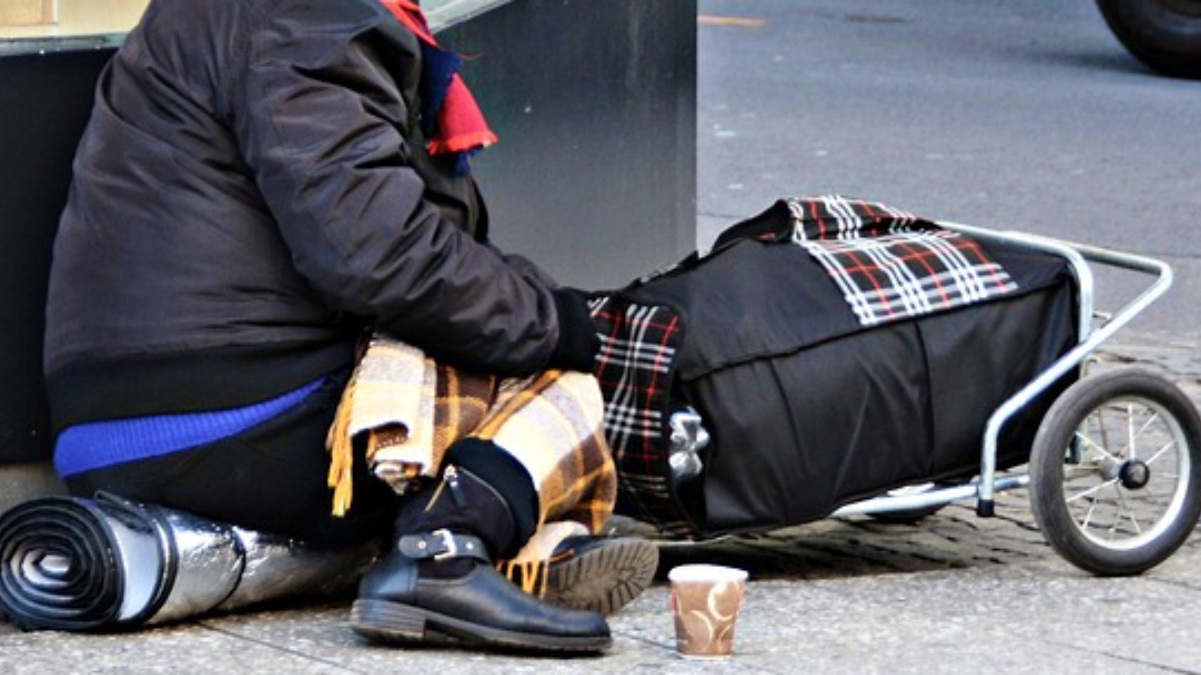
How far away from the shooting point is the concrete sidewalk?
3977mm

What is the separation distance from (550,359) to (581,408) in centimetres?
9

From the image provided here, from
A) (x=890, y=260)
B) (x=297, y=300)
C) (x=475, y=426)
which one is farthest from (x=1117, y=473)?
(x=297, y=300)

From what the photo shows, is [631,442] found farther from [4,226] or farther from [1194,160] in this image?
[1194,160]

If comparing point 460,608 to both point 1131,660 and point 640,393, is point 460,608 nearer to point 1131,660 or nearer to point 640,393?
point 640,393

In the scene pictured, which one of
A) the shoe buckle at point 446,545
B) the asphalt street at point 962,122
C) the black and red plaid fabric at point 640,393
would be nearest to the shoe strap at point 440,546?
the shoe buckle at point 446,545

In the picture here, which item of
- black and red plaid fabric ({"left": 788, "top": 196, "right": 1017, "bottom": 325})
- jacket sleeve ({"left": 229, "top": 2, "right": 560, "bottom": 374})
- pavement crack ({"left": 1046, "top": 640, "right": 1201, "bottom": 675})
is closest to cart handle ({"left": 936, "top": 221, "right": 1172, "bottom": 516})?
black and red plaid fabric ({"left": 788, "top": 196, "right": 1017, "bottom": 325})

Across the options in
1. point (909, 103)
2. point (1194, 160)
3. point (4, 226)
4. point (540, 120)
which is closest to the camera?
point (4, 226)

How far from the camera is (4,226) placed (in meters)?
4.45

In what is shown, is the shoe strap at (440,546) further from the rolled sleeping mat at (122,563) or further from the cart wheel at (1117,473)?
the cart wheel at (1117,473)

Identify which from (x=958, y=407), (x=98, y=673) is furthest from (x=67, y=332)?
(x=958, y=407)

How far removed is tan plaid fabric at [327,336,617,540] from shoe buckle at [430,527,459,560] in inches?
3.8

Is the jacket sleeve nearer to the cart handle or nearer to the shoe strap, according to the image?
the shoe strap

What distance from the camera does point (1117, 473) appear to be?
4.74 metres

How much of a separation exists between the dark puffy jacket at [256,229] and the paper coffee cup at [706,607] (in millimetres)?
479
